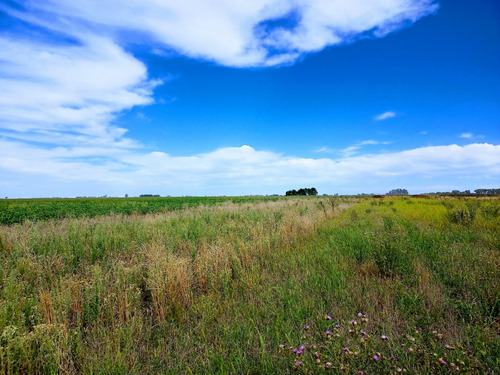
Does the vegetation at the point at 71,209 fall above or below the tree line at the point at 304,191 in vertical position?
below

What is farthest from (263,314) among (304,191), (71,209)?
(304,191)

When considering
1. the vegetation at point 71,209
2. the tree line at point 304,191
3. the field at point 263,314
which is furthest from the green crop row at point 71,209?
the tree line at point 304,191

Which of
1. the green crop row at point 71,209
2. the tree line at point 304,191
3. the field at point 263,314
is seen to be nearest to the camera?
the field at point 263,314

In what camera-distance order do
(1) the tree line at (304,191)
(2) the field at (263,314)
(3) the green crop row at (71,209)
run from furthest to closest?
(1) the tree line at (304,191) < (3) the green crop row at (71,209) < (2) the field at (263,314)

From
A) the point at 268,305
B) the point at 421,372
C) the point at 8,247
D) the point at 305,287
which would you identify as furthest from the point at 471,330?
the point at 8,247

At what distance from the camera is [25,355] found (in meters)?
2.78

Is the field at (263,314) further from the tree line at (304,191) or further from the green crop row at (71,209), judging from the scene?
the tree line at (304,191)

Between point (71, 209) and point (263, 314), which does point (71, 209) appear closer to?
point (71, 209)

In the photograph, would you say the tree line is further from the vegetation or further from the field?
the field

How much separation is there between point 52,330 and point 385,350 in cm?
446

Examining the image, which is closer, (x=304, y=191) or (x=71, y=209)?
(x=71, y=209)

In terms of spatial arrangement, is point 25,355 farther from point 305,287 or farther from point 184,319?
point 305,287

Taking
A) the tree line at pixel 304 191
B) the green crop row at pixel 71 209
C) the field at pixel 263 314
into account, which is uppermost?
the tree line at pixel 304 191

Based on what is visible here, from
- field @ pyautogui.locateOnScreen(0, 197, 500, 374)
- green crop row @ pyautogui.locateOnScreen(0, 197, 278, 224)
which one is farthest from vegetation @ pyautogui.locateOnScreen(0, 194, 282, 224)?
field @ pyautogui.locateOnScreen(0, 197, 500, 374)
